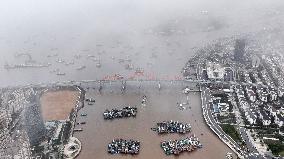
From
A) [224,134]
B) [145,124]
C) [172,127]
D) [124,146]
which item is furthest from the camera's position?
[145,124]

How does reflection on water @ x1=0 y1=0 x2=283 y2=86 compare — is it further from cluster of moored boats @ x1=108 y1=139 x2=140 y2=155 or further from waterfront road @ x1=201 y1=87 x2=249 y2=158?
cluster of moored boats @ x1=108 y1=139 x2=140 y2=155

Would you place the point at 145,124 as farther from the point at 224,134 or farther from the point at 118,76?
the point at 118,76

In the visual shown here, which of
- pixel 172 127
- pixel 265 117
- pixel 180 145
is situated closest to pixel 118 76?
pixel 172 127

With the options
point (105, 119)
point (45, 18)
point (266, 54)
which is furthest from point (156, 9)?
point (105, 119)

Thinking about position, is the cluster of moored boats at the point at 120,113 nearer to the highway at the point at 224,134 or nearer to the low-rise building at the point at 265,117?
the highway at the point at 224,134

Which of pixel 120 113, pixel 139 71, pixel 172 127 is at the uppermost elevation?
pixel 139 71

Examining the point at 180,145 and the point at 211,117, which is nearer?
the point at 180,145

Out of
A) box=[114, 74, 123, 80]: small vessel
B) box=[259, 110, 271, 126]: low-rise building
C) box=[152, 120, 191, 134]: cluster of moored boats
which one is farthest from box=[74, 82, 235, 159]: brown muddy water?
box=[259, 110, 271, 126]: low-rise building
